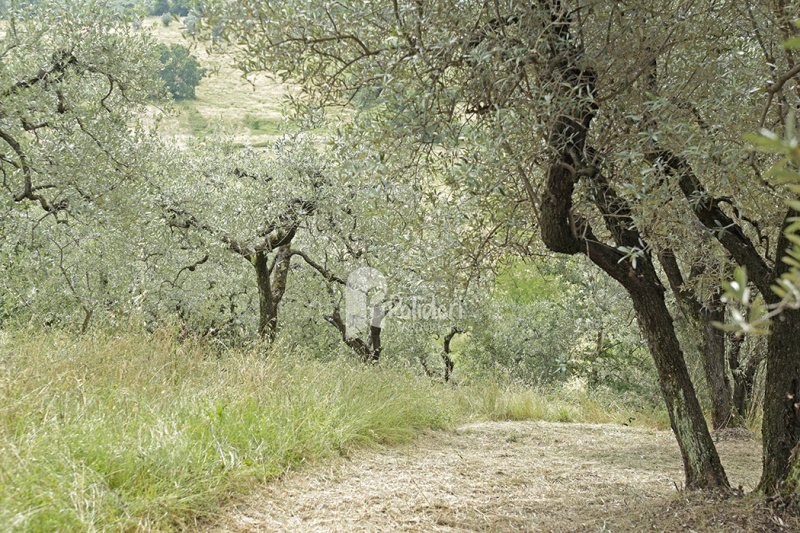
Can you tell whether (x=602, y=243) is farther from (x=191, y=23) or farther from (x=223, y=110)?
(x=223, y=110)

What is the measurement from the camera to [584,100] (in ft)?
13.2

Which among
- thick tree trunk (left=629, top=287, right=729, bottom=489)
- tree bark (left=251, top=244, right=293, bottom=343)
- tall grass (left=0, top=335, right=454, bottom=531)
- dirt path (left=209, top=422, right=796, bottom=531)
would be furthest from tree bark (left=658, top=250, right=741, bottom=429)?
tree bark (left=251, top=244, right=293, bottom=343)

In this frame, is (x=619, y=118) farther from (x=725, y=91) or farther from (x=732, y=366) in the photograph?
(x=732, y=366)

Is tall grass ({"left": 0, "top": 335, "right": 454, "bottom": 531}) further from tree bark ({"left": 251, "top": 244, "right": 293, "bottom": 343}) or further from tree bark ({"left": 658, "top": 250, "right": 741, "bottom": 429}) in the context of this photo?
tree bark ({"left": 251, "top": 244, "right": 293, "bottom": 343})

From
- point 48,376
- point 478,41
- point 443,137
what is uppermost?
point 478,41

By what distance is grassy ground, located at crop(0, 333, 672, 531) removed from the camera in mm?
3797

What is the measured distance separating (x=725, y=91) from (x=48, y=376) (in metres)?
5.75

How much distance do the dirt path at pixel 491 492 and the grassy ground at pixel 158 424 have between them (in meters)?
0.29

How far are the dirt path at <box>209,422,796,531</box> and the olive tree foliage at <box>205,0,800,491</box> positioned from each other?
0.76 meters

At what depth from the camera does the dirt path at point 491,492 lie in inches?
183

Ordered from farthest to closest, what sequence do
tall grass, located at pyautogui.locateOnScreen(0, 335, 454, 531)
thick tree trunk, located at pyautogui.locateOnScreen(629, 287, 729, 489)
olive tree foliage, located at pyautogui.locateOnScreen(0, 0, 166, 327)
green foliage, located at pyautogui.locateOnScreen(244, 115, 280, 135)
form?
green foliage, located at pyautogui.locateOnScreen(244, 115, 280, 135), olive tree foliage, located at pyautogui.locateOnScreen(0, 0, 166, 327), thick tree trunk, located at pyautogui.locateOnScreen(629, 287, 729, 489), tall grass, located at pyautogui.locateOnScreen(0, 335, 454, 531)

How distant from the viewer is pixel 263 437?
5613 mm

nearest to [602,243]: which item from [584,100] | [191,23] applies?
[584,100]

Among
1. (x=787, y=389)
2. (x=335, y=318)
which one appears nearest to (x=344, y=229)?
(x=335, y=318)
